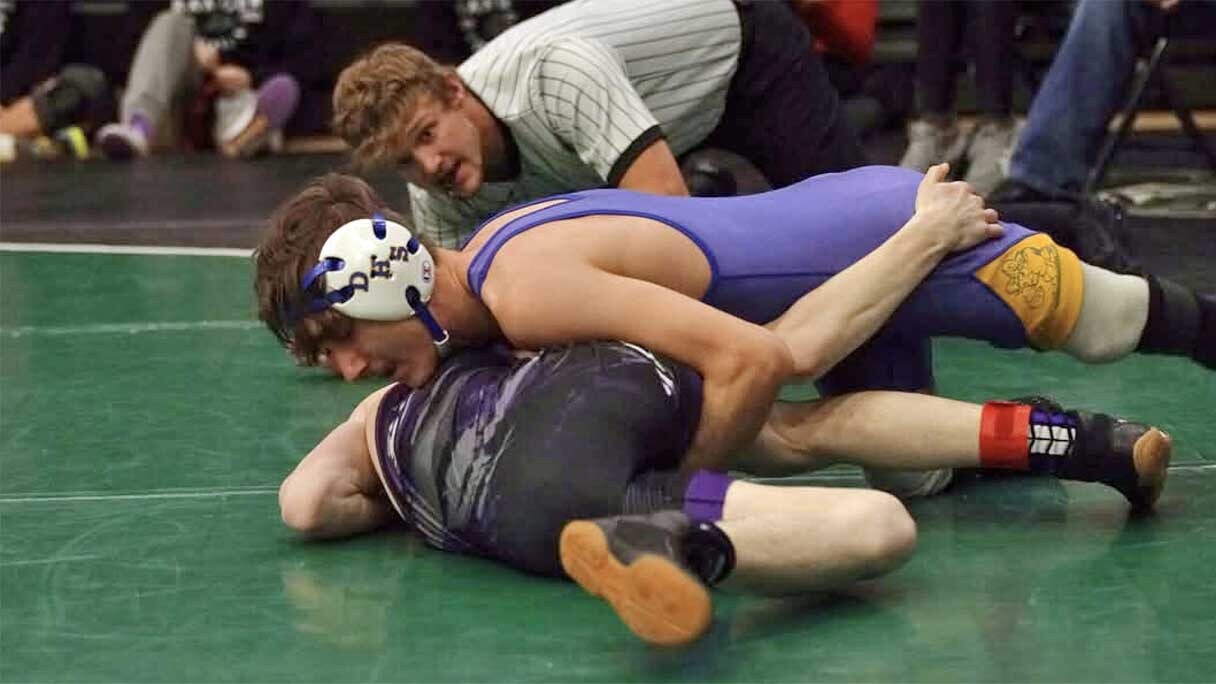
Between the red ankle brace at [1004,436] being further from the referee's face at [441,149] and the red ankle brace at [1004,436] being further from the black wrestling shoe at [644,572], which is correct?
the referee's face at [441,149]

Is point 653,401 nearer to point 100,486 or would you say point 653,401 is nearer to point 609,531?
point 609,531

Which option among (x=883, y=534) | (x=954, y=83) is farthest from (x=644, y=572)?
(x=954, y=83)

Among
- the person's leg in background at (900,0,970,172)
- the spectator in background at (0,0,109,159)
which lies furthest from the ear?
the spectator in background at (0,0,109,159)

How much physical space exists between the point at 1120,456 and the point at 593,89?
50.2 inches

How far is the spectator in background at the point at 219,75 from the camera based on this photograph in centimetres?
816

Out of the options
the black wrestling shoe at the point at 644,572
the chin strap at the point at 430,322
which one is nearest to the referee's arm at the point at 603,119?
the chin strap at the point at 430,322

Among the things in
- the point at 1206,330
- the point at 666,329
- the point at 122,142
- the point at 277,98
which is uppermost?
the point at 666,329

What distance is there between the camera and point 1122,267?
13.5 feet

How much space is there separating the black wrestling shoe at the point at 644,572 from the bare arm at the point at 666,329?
0.98 ft

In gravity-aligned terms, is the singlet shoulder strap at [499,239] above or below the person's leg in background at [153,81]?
above

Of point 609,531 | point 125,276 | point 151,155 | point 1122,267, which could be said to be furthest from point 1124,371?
point 151,155

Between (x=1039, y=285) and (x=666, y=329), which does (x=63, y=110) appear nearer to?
(x=1039, y=285)

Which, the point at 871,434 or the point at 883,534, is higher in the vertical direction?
the point at 883,534

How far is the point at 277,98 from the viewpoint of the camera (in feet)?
27.0
